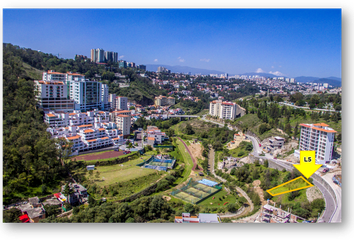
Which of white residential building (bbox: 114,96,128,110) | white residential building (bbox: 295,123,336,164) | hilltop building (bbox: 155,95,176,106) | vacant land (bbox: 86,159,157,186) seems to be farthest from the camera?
hilltop building (bbox: 155,95,176,106)

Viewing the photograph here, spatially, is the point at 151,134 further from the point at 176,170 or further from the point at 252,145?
the point at 252,145

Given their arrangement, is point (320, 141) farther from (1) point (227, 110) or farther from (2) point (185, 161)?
(1) point (227, 110)

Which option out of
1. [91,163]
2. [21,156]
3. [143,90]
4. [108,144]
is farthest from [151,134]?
[143,90]

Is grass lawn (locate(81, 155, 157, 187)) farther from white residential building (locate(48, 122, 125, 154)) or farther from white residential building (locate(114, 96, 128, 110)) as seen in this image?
white residential building (locate(114, 96, 128, 110))

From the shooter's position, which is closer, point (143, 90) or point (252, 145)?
point (252, 145)

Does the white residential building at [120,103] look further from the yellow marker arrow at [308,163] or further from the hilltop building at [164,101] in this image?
the yellow marker arrow at [308,163]

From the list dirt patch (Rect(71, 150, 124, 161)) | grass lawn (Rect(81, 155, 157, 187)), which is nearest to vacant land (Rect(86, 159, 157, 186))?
grass lawn (Rect(81, 155, 157, 187))
